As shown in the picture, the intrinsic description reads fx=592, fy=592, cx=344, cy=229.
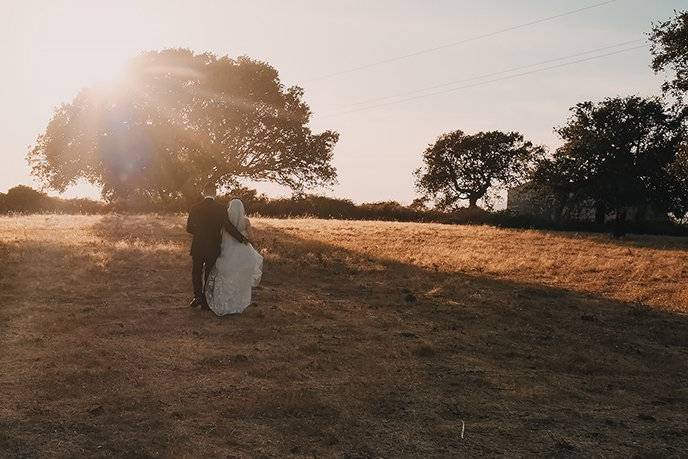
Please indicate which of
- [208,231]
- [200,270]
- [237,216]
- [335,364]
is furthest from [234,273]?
[335,364]

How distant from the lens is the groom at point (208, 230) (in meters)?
11.2

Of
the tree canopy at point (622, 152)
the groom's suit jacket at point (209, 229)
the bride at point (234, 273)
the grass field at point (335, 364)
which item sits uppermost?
the tree canopy at point (622, 152)

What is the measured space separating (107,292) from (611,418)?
32.6 ft

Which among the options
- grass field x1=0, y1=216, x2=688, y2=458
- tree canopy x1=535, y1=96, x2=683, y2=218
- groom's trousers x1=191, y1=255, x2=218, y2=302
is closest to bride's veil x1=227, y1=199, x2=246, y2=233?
groom's trousers x1=191, y1=255, x2=218, y2=302

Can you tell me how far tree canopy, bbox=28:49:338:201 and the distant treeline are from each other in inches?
268

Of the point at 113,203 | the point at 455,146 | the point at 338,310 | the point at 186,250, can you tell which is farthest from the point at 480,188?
the point at 338,310

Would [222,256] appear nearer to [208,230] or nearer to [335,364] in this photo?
[208,230]

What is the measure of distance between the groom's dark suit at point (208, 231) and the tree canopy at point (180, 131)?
25704 mm

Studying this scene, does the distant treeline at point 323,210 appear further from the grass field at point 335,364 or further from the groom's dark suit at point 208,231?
the groom's dark suit at point 208,231

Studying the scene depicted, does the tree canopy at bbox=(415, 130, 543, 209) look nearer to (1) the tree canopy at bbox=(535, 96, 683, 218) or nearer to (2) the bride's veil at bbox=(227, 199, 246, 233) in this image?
(1) the tree canopy at bbox=(535, 96, 683, 218)

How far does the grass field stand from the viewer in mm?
5812

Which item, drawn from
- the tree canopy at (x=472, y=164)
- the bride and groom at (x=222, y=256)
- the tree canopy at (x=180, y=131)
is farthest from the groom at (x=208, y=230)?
the tree canopy at (x=472, y=164)

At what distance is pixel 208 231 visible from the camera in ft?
36.7

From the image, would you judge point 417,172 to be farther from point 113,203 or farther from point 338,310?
point 338,310
